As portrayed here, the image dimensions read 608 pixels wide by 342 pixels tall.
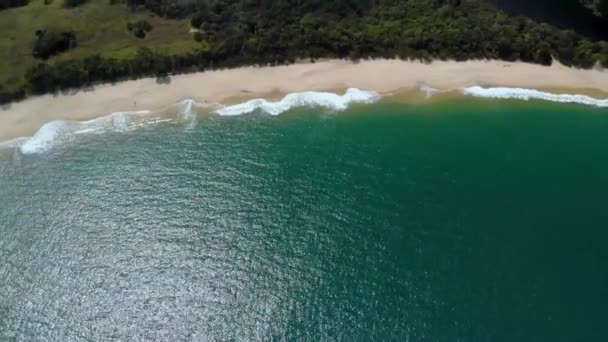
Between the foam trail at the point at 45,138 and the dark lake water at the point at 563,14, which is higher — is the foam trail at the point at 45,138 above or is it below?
below

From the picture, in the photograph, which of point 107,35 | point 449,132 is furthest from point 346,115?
point 107,35

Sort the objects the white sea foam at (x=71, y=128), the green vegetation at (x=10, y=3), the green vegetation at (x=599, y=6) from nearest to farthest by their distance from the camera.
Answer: the white sea foam at (x=71, y=128) < the green vegetation at (x=599, y=6) < the green vegetation at (x=10, y=3)

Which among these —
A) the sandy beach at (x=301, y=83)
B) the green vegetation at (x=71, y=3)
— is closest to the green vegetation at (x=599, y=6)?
the sandy beach at (x=301, y=83)

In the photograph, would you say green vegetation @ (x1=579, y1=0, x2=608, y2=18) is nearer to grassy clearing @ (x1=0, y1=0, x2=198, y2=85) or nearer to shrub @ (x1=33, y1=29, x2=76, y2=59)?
grassy clearing @ (x1=0, y1=0, x2=198, y2=85)

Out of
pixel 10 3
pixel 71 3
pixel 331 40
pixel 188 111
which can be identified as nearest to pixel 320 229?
pixel 188 111

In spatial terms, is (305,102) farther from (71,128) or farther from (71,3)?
(71,3)

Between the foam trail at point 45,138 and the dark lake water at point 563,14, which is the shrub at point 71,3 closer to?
the foam trail at point 45,138

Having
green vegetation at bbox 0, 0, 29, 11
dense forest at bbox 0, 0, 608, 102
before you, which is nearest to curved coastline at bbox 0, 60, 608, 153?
dense forest at bbox 0, 0, 608, 102
